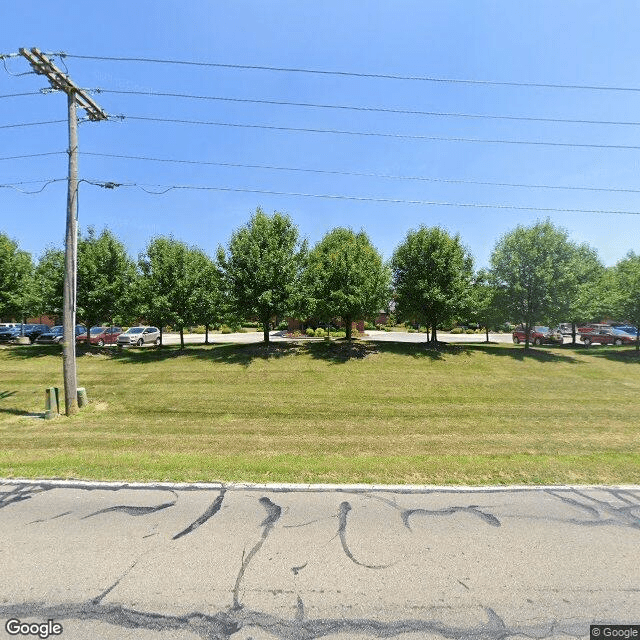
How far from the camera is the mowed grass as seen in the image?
6.47 m

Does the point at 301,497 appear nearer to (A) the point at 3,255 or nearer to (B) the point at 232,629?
(B) the point at 232,629

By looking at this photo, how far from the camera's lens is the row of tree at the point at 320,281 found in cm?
1988

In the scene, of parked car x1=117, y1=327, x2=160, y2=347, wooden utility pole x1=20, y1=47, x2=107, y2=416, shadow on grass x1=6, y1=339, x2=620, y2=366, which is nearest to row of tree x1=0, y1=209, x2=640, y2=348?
shadow on grass x1=6, y1=339, x2=620, y2=366

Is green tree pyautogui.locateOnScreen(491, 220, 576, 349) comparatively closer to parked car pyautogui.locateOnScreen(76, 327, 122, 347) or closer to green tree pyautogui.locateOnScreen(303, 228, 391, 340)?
green tree pyautogui.locateOnScreen(303, 228, 391, 340)

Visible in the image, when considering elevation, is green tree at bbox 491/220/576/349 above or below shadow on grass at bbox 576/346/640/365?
above

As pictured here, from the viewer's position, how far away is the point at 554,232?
2212 centimetres

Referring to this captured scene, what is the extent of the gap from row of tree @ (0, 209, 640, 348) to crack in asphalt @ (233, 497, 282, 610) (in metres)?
14.2

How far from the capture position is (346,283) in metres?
20.5

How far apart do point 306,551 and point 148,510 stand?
8.14 feet

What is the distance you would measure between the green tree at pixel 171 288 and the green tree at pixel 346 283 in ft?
21.1

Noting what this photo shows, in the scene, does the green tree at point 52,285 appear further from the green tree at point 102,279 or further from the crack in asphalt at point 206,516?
the crack in asphalt at point 206,516

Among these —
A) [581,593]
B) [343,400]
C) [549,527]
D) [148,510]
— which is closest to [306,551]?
[148,510]

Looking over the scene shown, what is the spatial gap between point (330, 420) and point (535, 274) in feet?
60.1

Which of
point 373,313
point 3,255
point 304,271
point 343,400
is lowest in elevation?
point 343,400
